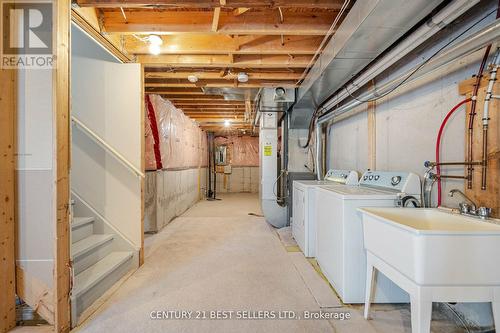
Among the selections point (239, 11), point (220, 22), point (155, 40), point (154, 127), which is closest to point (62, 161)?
point (155, 40)

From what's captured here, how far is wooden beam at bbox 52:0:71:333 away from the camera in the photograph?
1.56 m

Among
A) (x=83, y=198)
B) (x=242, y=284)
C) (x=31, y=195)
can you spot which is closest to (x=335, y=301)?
(x=242, y=284)

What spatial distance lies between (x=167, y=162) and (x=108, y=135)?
1907 mm

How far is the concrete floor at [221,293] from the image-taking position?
5.53 ft

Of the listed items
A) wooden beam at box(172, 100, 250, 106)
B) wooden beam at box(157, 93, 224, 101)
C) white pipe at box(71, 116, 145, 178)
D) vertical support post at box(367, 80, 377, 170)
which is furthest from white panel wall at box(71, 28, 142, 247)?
vertical support post at box(367, 80, 377, 170)

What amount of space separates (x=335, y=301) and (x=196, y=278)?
4.18 feet

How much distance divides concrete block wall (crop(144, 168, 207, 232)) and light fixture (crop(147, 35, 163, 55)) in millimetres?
2089

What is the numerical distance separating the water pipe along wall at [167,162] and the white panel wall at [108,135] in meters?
1.28

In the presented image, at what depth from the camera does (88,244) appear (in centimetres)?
235

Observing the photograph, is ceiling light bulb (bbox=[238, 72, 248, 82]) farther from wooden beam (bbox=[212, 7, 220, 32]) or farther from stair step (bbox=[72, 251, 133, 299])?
stair step (bbox=[72, 251, 133, 299])

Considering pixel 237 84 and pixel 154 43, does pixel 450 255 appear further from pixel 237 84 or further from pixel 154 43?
pixel 237 84

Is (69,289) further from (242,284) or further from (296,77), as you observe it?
(296,77)

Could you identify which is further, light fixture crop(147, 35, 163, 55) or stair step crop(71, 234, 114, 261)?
light fixture crop(147, 35, 163, 55)

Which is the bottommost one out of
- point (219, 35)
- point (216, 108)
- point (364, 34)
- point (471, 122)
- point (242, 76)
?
point (471, 122)
